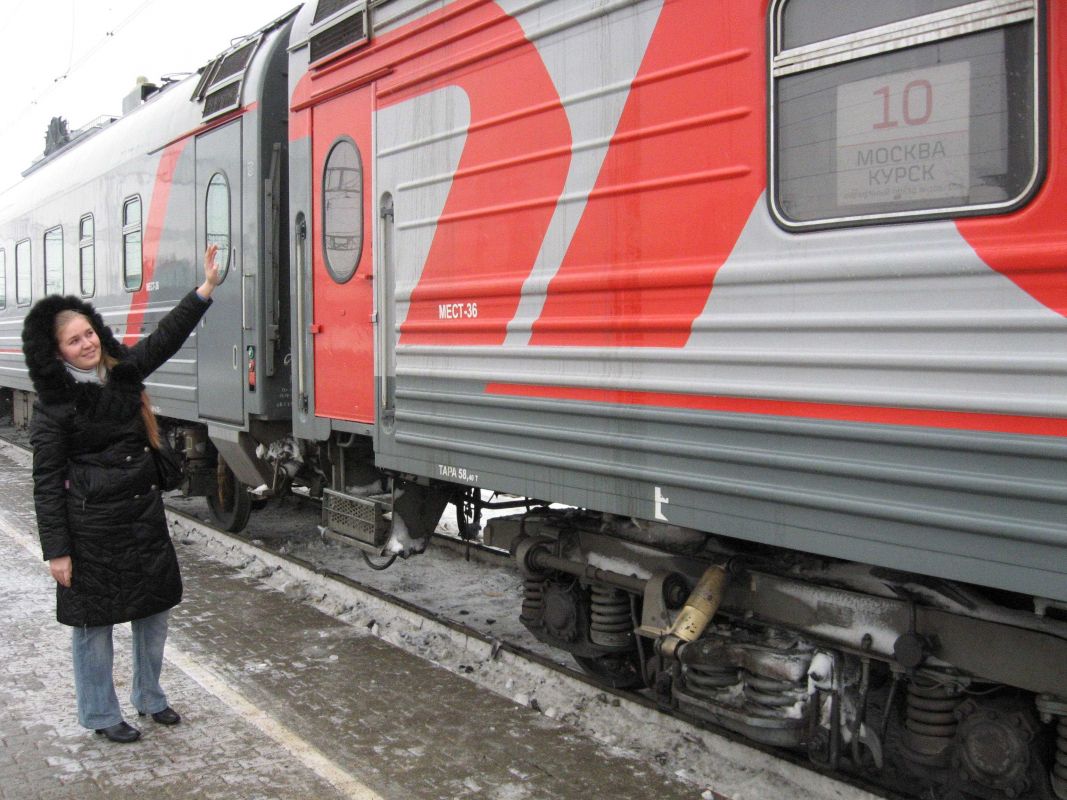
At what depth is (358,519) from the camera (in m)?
→ 6.11

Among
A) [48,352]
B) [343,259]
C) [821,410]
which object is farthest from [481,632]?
[821,410]

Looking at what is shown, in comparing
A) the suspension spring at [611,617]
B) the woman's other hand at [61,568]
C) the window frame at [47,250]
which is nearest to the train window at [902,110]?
the suspension spring at [611,617]

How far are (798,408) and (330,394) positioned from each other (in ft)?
Result: 11.9

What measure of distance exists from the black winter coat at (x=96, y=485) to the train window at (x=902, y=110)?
9.60ft

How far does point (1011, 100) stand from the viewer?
8.76ft

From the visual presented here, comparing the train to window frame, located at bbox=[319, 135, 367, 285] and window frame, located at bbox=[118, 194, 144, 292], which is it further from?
window frame, located at bbox=[118, 194, 144, 292]

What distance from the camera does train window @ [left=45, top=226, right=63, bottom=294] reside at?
11.9 meters

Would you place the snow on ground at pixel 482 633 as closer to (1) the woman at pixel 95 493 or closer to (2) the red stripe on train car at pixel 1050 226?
(1) the woman at pixel 95 493

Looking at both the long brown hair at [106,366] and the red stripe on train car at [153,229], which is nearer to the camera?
the long brown hair at [106,366]

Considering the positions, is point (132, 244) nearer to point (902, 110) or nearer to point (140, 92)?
point (140, 92)

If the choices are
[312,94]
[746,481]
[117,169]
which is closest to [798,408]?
[746,481]

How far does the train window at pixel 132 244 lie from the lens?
9.24 m

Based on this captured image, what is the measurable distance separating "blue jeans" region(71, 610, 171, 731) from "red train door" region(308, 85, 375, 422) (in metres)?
1.71

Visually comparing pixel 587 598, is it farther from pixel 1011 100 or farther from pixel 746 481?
pixel 1011 100
